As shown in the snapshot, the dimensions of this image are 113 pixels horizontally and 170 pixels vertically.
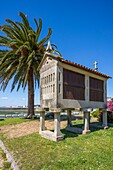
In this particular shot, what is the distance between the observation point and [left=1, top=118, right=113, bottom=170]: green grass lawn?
5.77 m

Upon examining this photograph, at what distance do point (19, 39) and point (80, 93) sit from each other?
1080cm

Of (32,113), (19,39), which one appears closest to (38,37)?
(19,39)

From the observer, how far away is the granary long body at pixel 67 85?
9016 millimetres

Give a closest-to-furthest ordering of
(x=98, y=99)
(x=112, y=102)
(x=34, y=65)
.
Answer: (x=98, y=99) < (x=112, y=102) < (x=34, y=65)

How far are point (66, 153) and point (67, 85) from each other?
3835mm

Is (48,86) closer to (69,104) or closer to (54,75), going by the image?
(54,75)

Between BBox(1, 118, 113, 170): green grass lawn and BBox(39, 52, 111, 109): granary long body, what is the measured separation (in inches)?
80.0

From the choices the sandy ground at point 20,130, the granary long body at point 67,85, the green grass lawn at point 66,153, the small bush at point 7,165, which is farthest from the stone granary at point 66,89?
the small bush at point 7,165

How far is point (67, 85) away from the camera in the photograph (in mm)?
9391

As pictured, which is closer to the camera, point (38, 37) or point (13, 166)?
point (13, 166)

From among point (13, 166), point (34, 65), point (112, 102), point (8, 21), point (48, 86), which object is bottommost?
point (13, 166)

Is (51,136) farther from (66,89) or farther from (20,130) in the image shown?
(20,130)

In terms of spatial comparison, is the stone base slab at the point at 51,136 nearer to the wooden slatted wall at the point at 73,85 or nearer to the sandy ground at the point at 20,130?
the sandy ground at the point at 20,130

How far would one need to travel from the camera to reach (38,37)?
18.1m
